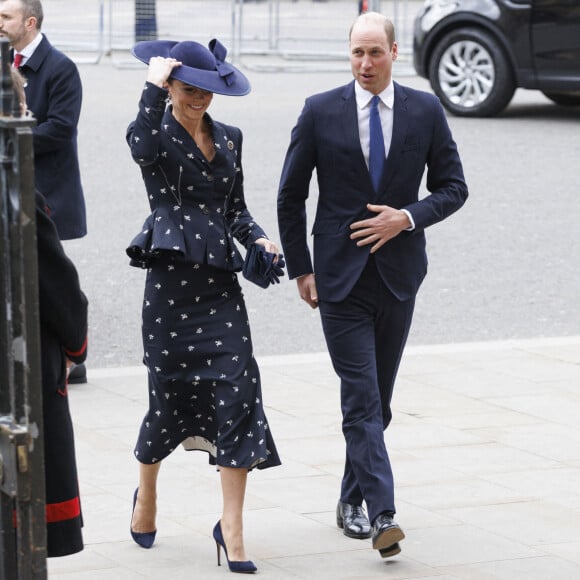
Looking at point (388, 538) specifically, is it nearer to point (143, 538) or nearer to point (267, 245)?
point (143, 538)

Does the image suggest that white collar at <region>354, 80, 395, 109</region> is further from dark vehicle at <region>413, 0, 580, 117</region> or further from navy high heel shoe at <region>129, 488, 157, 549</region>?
dark vehicle at <region>413, 0, 580, 117</region>

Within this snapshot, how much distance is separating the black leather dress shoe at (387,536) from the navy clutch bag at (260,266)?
87 centimetres

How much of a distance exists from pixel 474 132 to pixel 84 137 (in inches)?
145

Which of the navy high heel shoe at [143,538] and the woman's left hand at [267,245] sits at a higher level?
the woman's left hand at [267,245]

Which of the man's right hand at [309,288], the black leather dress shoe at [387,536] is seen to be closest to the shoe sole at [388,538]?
the black leather dress shoe at [387,536]

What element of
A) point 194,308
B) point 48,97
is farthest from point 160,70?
point 48,97

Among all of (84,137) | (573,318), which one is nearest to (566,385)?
(573,318)

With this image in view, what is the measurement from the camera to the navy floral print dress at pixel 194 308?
16.0ft

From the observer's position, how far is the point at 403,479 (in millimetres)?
5828

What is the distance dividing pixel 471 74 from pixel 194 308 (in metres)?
10.6

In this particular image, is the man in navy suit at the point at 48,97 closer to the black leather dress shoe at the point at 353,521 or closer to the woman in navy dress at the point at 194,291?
the woman in navy dress at the point at 194,291

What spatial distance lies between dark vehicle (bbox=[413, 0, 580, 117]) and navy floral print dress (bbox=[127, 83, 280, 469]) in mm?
10001

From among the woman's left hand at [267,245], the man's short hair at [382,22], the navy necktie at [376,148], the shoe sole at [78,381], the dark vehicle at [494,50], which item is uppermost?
the man's short hair at [382,22]

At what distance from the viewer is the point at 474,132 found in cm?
1424
